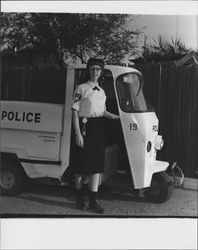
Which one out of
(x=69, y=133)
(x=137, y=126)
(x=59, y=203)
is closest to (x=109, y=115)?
(x=137, y=126)

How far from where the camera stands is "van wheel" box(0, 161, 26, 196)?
3.14 m

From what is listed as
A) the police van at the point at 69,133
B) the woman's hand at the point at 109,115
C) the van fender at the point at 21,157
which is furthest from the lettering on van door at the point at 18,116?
Answer: the woman's hand at the point at 109,115

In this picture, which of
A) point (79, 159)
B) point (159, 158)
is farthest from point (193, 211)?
point (79, 159)

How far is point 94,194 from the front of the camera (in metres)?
3.14

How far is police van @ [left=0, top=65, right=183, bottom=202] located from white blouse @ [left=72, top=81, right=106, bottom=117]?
0.16 feet

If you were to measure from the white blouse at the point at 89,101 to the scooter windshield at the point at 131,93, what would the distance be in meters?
0.16

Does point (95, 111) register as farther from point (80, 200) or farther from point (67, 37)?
point (80, 200)

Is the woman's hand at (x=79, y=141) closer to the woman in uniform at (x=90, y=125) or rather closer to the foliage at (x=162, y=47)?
the woman in uniform at (x=90, y=125)

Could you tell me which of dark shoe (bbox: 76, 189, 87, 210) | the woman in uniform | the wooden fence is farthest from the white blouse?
dark shoe (bbox: 76, 189, 87, 210)

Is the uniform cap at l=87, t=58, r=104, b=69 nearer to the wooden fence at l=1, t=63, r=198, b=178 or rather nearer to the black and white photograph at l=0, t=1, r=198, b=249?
the black and white photograph at l=0, t=1, r=198, b=249

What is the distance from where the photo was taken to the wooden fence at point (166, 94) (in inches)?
120

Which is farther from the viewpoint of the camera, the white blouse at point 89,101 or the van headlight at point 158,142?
the van headlight at point 158,142

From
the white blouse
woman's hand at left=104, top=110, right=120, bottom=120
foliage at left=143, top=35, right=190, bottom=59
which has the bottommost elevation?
woman's hand at left=104, top=110, right=120, bottom=120

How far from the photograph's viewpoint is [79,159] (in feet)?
10.1
